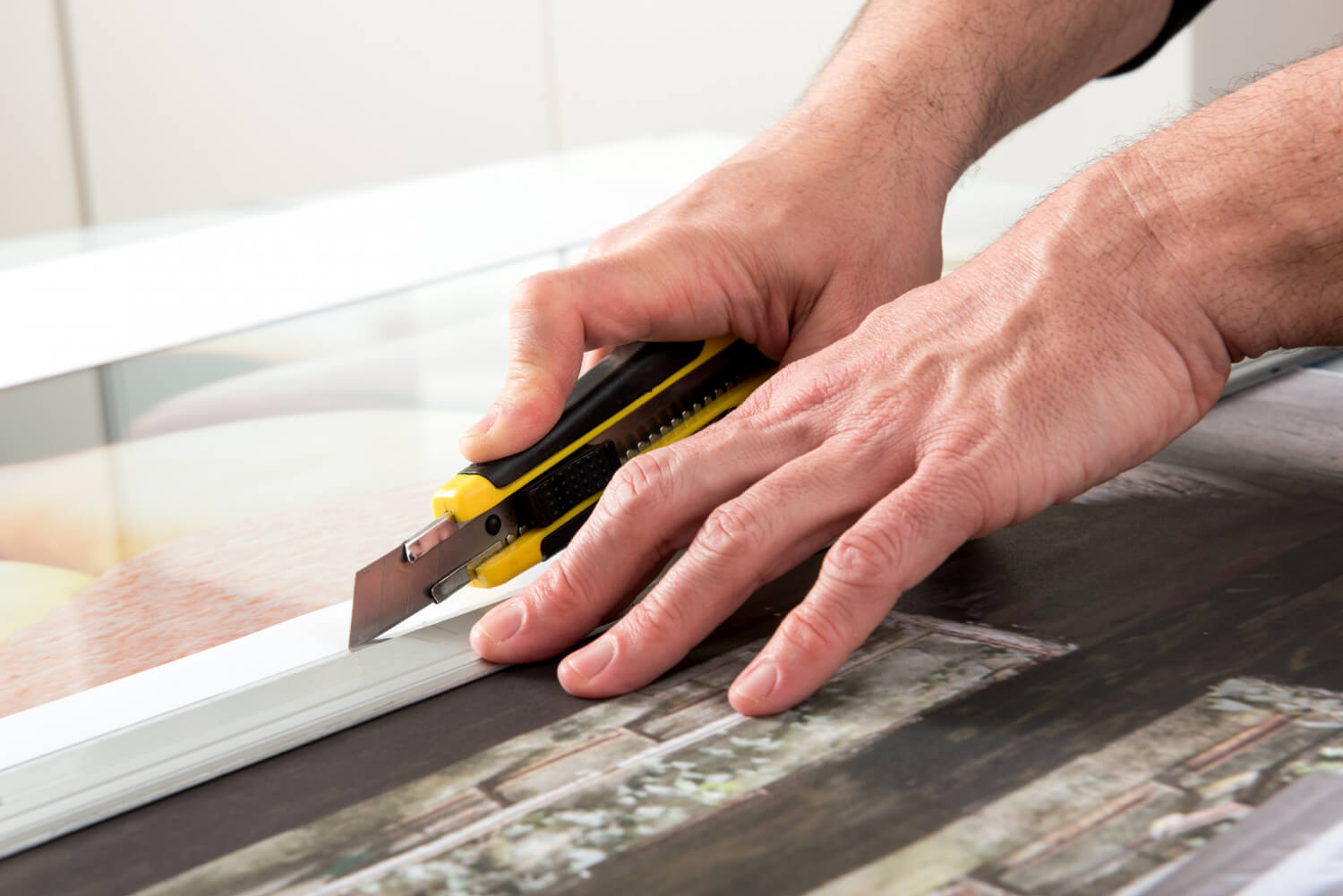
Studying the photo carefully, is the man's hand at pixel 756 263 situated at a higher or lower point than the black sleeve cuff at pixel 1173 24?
lower

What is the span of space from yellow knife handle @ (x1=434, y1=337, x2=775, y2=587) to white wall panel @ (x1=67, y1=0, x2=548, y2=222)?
129 inches

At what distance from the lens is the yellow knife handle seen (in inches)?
29.1

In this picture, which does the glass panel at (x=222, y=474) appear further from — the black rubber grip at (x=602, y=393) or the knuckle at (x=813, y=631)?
the knuckle at (x=813, y=631)

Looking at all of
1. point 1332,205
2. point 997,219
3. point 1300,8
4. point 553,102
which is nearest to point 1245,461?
point 1332,205

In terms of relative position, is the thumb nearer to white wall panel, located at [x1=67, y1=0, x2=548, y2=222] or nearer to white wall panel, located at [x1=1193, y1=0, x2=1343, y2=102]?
white wall panel, located at [x1=1193, y1=0, x2=1343, y2=102]

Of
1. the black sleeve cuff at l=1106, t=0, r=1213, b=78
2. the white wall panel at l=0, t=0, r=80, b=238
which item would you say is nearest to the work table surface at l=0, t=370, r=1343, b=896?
the black sleeve cuff at l=1106, t=0, r=1213, b=78

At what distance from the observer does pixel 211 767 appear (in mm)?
596

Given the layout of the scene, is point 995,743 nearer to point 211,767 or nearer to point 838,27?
point 211,767

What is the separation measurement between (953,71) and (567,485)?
548mm

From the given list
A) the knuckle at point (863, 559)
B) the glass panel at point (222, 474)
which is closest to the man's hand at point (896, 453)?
the knuckle at point (863, 559)

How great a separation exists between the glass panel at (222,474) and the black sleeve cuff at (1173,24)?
64 centimetres

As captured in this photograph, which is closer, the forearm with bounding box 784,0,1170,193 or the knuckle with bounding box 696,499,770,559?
the knuckle with bounding box 696,499,770,559

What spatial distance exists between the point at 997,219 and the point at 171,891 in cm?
133

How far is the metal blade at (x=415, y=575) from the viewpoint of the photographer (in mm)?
697
